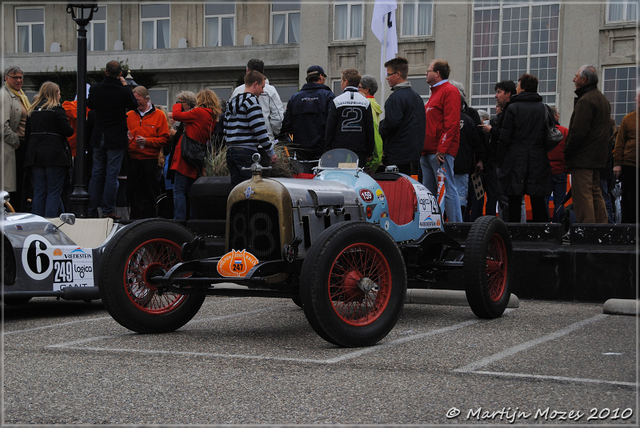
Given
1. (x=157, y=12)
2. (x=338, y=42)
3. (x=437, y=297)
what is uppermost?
(x=157, y=12)

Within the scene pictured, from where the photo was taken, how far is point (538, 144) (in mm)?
9359

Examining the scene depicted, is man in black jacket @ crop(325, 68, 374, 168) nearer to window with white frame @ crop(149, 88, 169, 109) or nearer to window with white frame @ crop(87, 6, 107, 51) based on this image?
window with white frame @ crop(149, 88, 169, 109)

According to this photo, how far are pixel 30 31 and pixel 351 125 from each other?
109 ft

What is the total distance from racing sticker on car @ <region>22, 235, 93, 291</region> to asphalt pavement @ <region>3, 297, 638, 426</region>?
1.50 ft

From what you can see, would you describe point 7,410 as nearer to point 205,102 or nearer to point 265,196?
point 265,196

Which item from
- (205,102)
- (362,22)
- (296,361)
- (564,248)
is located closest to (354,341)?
(296,361)

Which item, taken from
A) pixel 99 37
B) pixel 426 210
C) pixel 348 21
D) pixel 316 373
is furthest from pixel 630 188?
pixel 99 37

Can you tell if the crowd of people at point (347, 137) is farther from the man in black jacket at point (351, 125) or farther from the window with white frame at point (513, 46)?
the window with white frame at point (513, 46)

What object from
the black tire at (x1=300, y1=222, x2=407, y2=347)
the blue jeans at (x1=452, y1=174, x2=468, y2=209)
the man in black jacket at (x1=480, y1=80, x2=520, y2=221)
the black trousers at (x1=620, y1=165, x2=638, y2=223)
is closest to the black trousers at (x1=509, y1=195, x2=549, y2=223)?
the man in black jacket at (x1=480, y1=80, x2=520, y2=221)

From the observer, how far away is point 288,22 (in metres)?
34.1

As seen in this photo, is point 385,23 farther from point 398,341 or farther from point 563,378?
point 563,378

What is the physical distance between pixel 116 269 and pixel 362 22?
26.6m

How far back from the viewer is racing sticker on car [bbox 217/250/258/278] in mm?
5504

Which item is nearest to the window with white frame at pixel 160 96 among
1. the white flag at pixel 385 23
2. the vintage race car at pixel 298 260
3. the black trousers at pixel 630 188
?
the white flag at pixel 385 23
